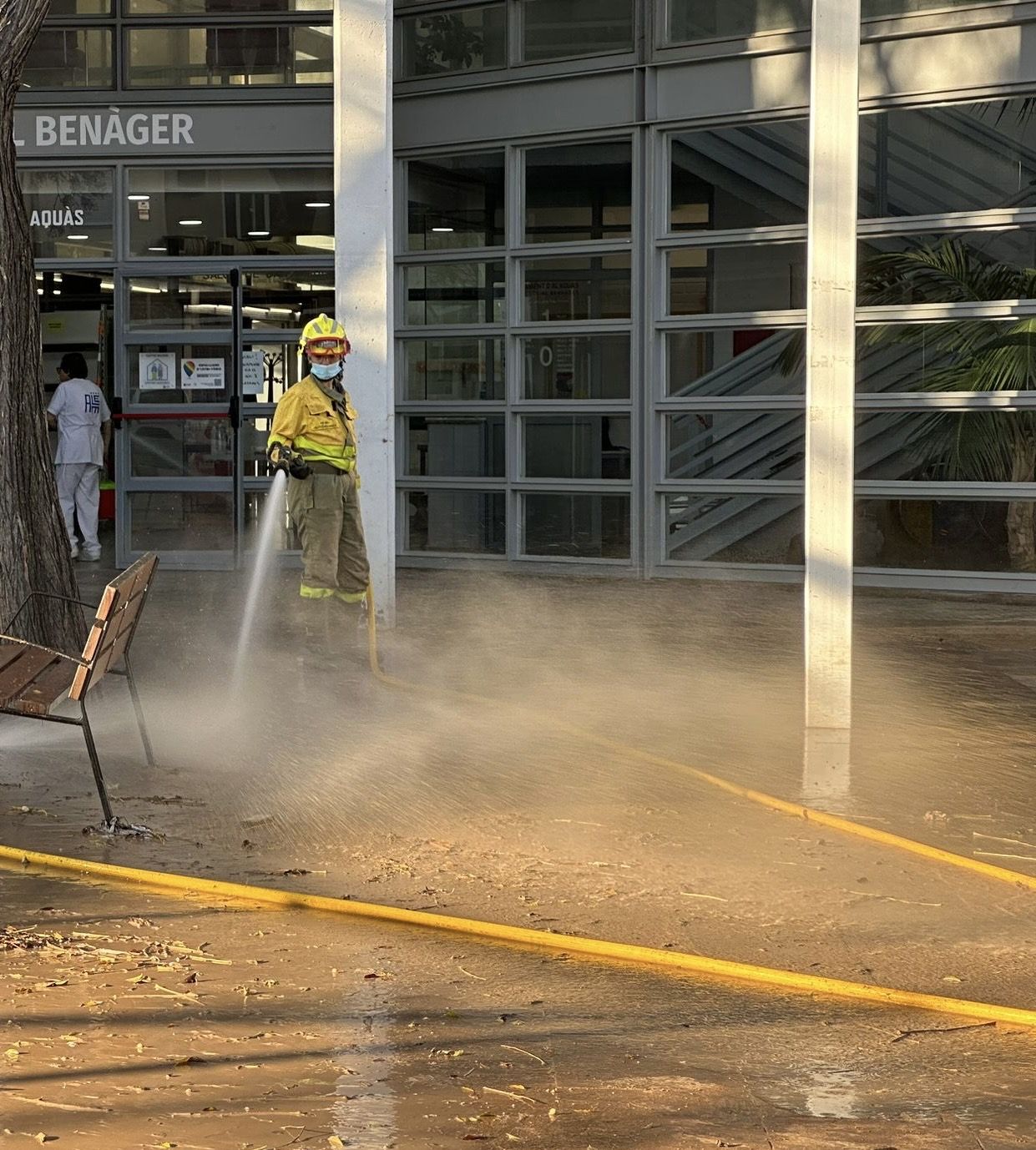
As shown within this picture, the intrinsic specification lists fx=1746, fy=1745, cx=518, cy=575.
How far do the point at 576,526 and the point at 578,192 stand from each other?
8.96 feet

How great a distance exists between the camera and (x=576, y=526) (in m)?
14.5

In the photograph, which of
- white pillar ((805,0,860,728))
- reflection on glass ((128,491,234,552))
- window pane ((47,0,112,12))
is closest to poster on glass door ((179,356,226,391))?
reflection on glass ((128,491,234,552))

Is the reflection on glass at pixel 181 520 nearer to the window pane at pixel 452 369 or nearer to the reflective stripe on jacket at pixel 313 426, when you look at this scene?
the window pane at pixel 452 369

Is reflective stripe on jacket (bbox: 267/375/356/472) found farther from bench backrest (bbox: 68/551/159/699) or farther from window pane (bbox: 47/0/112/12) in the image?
window pane (bbox: 47/0/112/12)

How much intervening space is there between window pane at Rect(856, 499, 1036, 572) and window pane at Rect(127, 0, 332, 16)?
6337 mm

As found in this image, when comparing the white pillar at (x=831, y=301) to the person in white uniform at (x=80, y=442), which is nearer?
the white pillar at (x=831, y=301)

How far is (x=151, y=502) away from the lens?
49.2 feet

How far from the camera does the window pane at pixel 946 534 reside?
1280cm

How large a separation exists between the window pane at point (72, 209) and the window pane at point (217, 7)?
1.41 m

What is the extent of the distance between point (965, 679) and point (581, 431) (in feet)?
19.3

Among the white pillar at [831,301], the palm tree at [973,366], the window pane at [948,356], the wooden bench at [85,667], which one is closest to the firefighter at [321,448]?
the wooden bench at [85,667]

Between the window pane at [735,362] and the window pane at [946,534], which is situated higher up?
the window pane at [735,362]

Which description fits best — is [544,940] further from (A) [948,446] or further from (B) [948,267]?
(B) [948,267]

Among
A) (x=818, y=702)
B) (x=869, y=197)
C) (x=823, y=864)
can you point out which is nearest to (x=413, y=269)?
(x=869, y=197)
